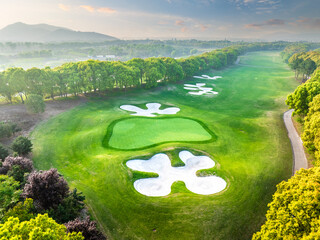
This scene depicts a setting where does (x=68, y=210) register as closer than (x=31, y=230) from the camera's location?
No

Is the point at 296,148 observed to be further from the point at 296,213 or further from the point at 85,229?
the point at 85,229

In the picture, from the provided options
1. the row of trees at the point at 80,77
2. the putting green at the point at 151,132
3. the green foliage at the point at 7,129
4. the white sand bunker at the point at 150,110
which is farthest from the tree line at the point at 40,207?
the row of trees at the point at 80,77

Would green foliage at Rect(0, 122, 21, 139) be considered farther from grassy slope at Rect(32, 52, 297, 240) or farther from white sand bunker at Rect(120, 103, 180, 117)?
white sand bunker at Rect(120, 103, 180, 117)

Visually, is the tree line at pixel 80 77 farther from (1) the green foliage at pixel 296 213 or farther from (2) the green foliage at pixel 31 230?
(1) the green foliage at pixel 296 213

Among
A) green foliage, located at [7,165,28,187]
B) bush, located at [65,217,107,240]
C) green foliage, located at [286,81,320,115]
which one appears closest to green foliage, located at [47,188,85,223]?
bush, located at [65,217,107,240]

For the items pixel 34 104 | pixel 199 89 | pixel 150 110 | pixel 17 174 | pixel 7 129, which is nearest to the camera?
pixel 17 174

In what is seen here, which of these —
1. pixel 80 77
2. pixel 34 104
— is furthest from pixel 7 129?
pixel 80 77

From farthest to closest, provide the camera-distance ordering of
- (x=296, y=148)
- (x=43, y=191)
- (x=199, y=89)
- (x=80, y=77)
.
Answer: (x=199, y=89), (x=80, y=77), (x=296, y=148), (x=43, y=191)

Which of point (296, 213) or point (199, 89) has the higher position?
point (199, 89)
